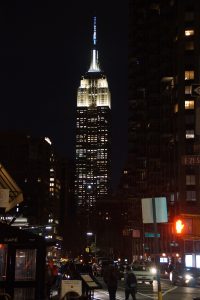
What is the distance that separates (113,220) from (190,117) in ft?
147

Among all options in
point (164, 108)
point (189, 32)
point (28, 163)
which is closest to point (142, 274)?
point (189, 32)

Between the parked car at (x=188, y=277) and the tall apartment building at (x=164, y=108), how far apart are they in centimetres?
3322

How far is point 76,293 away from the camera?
55.4 feet

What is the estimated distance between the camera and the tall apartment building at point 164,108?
91625 mm

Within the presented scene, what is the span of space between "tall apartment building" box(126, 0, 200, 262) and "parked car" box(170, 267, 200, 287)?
33.2 m

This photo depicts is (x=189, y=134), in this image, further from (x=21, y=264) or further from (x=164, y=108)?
(x=21, y=264)

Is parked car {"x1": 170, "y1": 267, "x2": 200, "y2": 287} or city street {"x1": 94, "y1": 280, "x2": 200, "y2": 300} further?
parked car {"x1": 170, "y1": 267, "x2": 200, "y2": 287}

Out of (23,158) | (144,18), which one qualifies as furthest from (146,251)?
(23,158)

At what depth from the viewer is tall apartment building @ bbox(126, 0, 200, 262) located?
91625 millimetres

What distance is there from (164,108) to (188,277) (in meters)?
65.2

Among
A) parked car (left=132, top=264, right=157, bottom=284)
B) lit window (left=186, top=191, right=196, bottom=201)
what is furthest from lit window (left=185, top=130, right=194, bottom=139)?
parked car (left=132, top=264, right=157, bottom=284)

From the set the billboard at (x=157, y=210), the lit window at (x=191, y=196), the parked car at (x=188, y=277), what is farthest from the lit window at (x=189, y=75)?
the billboard at (x=157, y=210)

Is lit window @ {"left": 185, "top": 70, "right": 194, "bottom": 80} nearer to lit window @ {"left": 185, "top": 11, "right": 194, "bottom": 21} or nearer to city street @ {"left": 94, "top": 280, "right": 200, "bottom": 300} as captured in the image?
lit window @ {"left": 185, "top": 11, "right": 194, "bottom": 21}

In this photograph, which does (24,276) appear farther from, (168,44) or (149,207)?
(168,44)
